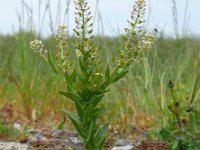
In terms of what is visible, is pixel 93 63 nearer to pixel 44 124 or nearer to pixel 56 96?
pixel 44 124

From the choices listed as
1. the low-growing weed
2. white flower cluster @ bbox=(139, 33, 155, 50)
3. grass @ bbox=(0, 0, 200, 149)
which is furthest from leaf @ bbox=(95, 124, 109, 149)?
grass @ bbox=(0, 0, 200, 149)

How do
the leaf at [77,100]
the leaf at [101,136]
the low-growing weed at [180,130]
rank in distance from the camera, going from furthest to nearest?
1. the low-growing weed at [180,130]
2. the leaf at [101,136]
3. the leaf at [77,100]

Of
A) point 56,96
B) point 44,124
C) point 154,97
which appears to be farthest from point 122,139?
point 56,96

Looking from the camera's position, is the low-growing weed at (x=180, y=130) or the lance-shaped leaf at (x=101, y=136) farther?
the low-growing weed at (x=180, y=130)

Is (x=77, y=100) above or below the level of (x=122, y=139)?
above

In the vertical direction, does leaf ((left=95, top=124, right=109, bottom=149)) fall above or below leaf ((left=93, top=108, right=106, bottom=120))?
below

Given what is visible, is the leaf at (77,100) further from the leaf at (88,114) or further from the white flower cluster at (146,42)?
the white flower cluster at (146,42)

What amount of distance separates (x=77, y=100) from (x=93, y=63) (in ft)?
0.65

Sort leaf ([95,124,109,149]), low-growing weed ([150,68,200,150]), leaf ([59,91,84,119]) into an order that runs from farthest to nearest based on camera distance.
Result: low-growing weed ([150,68,200,150])
leaf ([95,124,109,149])
leaf ([59,91,84,119])

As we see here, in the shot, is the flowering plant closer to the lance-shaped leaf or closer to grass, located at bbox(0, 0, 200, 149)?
the lance-shaped leaf

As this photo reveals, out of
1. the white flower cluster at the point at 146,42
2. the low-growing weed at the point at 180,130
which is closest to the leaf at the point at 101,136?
the white flower cluster at the point at 146,42

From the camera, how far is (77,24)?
267cm

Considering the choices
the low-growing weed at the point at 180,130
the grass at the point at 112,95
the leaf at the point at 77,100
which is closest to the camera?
the leaf at the point at 77,100

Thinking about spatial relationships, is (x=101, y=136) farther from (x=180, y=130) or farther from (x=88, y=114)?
(x=180, y=130)
